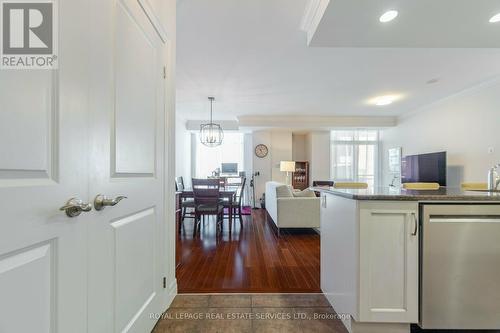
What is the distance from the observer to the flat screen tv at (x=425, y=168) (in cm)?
449

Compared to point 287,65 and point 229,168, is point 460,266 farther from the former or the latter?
point 229,168

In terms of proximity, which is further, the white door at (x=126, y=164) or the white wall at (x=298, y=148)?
the white wall at (x=298, y=148)

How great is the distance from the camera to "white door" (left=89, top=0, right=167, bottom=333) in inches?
38.3

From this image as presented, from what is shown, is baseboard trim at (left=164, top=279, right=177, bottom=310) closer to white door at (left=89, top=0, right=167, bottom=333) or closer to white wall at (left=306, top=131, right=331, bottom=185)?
white door at (left=89, top=0, right=167, bottom=333)

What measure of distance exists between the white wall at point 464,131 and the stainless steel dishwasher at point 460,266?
335 centimetres

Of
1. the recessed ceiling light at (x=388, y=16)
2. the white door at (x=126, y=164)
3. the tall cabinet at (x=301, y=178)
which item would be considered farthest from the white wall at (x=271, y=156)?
the white door at (x=126, y=164)

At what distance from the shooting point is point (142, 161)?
52.8 inches

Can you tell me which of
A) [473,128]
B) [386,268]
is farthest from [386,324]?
[473,128]

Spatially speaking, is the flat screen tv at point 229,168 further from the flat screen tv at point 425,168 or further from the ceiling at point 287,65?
the flat screen tv at point 425,168

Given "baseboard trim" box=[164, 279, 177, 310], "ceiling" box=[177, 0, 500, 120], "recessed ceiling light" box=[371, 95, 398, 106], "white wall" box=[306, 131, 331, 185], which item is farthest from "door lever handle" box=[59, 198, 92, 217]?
"white wall" box=[306, 131, 331, 185]

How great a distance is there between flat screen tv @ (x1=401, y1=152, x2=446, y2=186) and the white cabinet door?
164 inches

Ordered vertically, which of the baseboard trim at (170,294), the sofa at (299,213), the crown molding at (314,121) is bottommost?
the baseboard trim at (170,294)

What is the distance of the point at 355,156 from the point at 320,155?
4.52 ft

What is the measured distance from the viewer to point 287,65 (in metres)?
3.21
